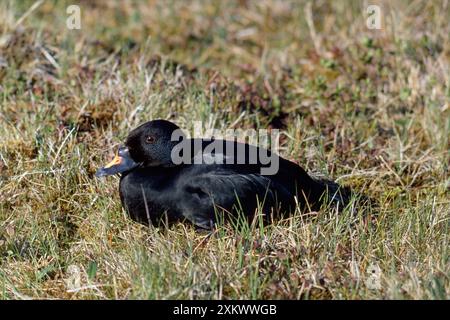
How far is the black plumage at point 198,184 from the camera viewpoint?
4227 millimetres

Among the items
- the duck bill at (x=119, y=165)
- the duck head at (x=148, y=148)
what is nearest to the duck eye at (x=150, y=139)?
the duck head at (x=148, y=148)

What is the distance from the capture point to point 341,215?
4211 mm

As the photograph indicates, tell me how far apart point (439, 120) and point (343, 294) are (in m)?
2.30

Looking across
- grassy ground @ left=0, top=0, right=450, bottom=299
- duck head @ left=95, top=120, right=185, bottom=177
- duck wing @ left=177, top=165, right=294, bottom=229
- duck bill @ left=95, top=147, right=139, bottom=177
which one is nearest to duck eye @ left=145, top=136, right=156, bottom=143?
duck head @ left=95, top=120, right=185, bottom=177

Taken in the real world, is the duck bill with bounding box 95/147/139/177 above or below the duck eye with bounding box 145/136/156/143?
below

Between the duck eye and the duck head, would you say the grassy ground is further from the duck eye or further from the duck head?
the duck eye

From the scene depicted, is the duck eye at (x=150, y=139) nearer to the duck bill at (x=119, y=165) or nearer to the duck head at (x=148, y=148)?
the duck head at (x=148, y=148)

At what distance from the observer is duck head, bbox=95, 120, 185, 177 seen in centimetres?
440

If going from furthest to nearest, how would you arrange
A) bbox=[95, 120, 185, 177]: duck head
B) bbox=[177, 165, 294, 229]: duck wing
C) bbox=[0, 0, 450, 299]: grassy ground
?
bbox=[95, 120, 185, 177]: duck head → bbox=[177, 165, 294, 229]: duck wing → bbox=[0, 0, 450, 299]: grassy ground

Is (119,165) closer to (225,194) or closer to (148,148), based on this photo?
(148,148)

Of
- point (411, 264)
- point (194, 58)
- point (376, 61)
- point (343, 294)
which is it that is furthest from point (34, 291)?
point (194, 58)

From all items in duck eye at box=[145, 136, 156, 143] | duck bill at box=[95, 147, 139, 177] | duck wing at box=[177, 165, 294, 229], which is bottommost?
duck wing at box=[177, 165, 294, 229]

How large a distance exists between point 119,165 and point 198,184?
464 millimetres

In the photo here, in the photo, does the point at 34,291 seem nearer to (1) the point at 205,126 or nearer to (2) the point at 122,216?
(2) the point at 122,216
